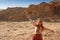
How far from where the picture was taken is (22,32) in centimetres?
641

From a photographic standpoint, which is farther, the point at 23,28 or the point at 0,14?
the point at 0,14

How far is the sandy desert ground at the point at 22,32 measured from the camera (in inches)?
236

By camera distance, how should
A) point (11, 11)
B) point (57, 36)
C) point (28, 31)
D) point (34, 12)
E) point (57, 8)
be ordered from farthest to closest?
point (11, 11) < point (57, 8) < point (34, 12) < point (28, 31) < point (57, 36)

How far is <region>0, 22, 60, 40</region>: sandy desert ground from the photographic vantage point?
19.6 ft

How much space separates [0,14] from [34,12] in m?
1.92

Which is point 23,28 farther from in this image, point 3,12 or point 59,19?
point 3,12

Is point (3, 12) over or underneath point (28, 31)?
over

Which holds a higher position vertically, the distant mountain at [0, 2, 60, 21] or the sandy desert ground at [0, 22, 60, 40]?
the distant mountain at [0, 2, 60, 21]

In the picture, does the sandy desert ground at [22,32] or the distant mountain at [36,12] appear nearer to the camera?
the sandy desert ground at [22,32]

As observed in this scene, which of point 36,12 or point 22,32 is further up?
point 36,12

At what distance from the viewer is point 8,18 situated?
8266 mm

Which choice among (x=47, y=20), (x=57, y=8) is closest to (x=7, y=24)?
(x=47, y=20)

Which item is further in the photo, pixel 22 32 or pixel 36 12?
pixel 36 12

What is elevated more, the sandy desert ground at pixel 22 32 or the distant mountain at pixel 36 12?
the distant mountain at pixel 36 12
